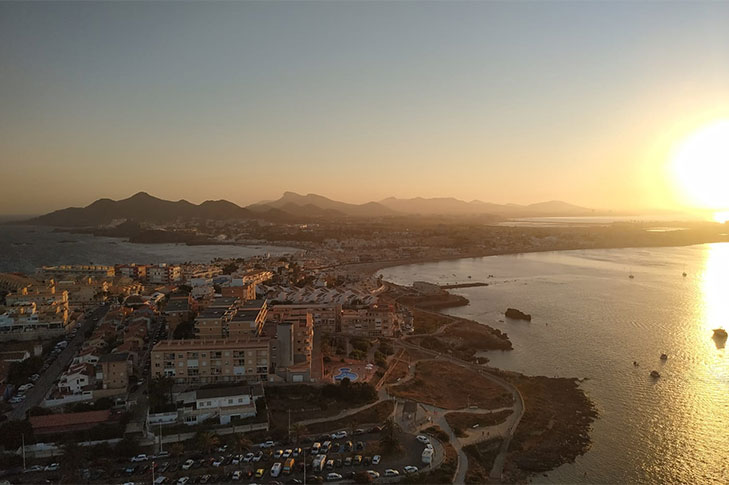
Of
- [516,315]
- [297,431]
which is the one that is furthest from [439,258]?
[297,431]

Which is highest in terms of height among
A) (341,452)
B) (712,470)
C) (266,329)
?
(266,329)

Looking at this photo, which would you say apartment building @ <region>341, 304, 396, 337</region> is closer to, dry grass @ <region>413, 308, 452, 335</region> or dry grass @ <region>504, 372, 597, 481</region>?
dry grass @ <region>413, 308, 452, 335</region>

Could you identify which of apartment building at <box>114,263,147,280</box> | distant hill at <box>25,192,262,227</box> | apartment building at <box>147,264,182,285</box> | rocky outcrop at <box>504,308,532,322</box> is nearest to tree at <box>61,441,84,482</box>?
rocky outcrop at <box>504,308,532,322</box>

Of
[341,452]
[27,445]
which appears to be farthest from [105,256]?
[341,452]

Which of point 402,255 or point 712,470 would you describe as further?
point 402,255

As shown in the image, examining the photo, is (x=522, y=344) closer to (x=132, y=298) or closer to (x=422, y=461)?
(x=422, y=461)

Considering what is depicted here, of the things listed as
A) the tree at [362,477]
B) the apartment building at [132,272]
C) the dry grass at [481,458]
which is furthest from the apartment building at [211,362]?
the apartment building at [132,272]
